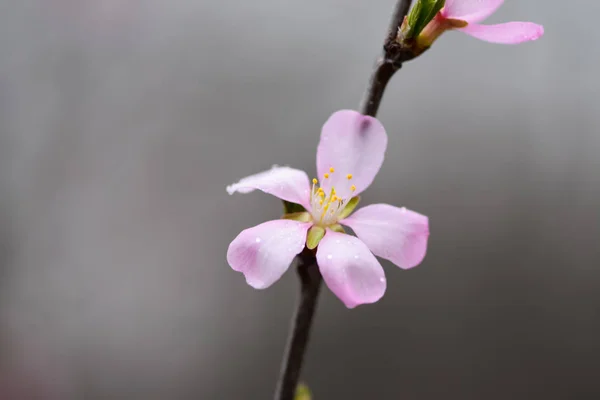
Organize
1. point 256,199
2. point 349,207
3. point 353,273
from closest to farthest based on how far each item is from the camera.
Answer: point 353,273
point 349,207
point 256,199

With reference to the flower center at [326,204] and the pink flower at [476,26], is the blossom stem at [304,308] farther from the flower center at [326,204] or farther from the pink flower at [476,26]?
the pink flower at [476,26]

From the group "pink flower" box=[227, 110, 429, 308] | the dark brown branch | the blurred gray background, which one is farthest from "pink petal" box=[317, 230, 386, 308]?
the blurred gray background

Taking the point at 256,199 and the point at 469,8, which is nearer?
the point at 469,8

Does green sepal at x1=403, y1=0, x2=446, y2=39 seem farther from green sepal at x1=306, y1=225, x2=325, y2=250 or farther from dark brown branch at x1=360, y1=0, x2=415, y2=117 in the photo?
green sepal at x1=306, y1=225, x2=325, y2=250

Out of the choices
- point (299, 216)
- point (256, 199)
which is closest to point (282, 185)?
point (299, 216)

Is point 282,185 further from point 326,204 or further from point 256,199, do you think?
point 256,199

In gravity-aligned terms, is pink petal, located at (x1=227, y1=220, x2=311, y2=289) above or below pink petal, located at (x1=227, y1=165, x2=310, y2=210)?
below
